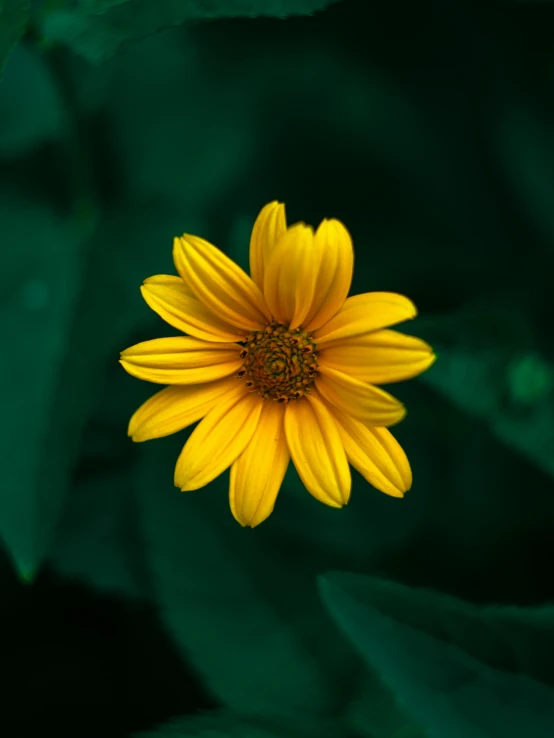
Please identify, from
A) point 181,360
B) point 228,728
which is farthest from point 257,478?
point 228,728

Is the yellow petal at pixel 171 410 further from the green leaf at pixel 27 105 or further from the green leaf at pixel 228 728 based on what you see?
the green leaf at pixel 27 105

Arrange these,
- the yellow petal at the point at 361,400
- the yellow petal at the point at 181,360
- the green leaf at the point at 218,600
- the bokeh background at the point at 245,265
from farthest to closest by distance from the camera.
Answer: the green leaf at the point at 218,600, the bokeh background at the point at 245,265, the yellow petal at the point at 181,360, the yellow petal at the point at 361,400

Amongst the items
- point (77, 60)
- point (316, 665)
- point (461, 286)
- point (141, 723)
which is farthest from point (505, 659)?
point (77, 60)

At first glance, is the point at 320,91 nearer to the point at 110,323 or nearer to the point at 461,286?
the point at 461,286

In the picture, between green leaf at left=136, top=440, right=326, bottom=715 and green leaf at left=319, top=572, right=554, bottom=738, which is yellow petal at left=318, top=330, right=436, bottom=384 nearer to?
green leaf at left=319, top=572, right=554, bottom=738

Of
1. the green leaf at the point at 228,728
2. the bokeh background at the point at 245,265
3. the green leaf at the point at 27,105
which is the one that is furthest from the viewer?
the green leaf at the point at 27,105

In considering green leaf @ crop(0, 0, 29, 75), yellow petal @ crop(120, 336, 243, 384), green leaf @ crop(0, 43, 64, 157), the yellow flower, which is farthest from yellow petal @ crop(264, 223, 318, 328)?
green leaf @ crop(0, 43, 64, 157)

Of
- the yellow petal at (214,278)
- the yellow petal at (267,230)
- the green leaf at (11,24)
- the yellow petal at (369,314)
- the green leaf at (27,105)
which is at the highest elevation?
the green leaf at (27,105)

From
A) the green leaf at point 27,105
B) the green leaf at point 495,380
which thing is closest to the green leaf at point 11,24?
the green leaf at point 27,105
